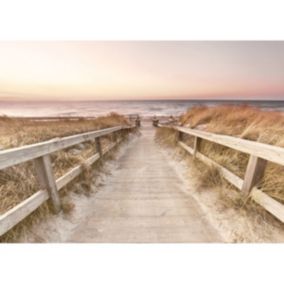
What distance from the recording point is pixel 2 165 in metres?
1.00

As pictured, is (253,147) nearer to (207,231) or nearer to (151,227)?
(207,231)

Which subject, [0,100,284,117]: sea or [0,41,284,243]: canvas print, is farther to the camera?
[0,100,284,117]: sea

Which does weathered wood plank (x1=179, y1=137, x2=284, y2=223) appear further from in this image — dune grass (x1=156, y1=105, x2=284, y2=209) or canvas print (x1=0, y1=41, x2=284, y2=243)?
dune grass (x1=156, y1=105, x2=284, y2=209)

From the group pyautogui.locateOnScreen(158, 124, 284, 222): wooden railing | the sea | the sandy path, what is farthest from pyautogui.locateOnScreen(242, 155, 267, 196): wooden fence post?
the sea

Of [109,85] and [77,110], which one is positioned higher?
[109,85]

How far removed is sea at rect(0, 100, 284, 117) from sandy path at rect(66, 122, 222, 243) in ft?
6.70

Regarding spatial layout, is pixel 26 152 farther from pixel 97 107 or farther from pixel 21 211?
pixel 97 107

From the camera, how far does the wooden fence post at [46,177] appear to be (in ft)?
4.52

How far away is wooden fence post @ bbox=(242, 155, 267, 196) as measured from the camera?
144cm

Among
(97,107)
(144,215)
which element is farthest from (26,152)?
(97,107)

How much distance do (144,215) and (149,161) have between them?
173 centimetres

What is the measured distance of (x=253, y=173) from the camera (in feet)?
4.83
